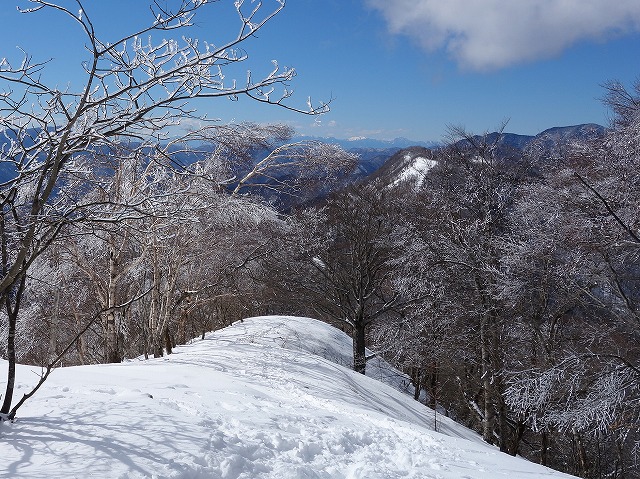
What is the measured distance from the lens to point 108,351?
9.14 m

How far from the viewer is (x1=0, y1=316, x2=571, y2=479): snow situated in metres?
2.99

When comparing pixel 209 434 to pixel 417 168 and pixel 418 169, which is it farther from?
pixel 417 168

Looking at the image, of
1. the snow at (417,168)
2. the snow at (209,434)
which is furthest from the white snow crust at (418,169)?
the snow at (209,434)

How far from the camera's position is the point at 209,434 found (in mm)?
3715

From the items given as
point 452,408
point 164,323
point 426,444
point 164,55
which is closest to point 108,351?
point 164,323

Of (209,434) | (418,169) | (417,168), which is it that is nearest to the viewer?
(209,434)

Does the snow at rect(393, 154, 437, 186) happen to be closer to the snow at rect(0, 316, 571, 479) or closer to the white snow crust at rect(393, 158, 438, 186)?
the white snow crust at rect(393, 158, 438, 186)

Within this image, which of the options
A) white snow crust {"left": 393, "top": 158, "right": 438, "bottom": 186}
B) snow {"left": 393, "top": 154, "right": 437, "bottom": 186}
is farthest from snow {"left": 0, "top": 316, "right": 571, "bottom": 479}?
snow {"left": 393, "top": 154, "right": 437, "bottom": 186}

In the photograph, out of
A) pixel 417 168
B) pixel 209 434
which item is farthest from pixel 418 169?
pixel 209 434

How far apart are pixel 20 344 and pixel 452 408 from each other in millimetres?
16400

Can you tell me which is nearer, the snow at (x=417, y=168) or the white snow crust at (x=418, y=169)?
the white snow crust at (x=418, y=169)

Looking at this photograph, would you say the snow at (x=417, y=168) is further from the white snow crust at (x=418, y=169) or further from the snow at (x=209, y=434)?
the snow at (x=209, y=434)

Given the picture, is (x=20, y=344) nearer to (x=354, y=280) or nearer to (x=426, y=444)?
(x=354, y=280)

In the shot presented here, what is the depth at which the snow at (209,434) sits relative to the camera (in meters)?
2.99
